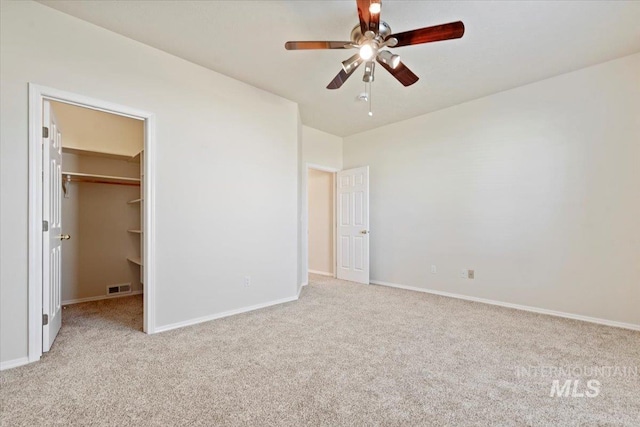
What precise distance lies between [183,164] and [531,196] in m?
4.14

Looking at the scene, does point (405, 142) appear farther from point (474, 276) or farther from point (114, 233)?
point (114, 233)

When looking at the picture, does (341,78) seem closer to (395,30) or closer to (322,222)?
(395,30)

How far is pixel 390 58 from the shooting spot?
2.21 m

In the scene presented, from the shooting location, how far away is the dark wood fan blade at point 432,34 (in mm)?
1938

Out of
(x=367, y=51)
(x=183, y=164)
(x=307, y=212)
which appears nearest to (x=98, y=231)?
(x=183, y=164)

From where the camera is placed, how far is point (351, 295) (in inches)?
169

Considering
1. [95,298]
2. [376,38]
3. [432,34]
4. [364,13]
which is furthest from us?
[95,298]

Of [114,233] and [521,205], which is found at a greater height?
[521,205]

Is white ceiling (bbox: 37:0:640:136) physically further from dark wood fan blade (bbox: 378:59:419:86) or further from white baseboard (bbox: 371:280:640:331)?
white baseboard (bbox: 371:280:640:331)

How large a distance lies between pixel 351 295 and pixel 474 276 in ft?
5.74

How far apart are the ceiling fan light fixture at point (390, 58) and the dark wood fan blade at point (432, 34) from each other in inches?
4.1

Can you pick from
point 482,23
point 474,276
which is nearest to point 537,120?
point 482,23

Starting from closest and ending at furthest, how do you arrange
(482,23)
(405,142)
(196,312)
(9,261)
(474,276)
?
(9,261) < (482,23) < (196,312) < (474,276) < (405,142)

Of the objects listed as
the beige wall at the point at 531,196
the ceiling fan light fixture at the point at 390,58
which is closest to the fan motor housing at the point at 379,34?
the ceiling fan light fixture at the point at 390,58
